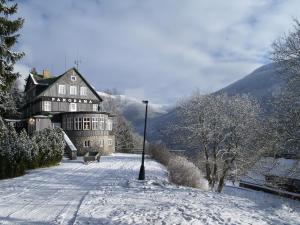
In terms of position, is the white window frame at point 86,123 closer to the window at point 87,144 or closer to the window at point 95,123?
the window at point 95,123

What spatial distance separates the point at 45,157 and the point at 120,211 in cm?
1759

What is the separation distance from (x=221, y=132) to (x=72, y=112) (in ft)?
68.2

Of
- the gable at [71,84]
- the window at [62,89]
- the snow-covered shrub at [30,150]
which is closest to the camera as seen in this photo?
the snow-covered shrub at [30,150]

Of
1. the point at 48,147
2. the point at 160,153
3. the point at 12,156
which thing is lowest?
the point at 160,153

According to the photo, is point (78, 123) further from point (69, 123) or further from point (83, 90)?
point (83, 90)

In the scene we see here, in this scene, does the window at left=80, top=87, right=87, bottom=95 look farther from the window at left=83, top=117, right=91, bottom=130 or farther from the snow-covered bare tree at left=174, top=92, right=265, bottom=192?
the snow-covered bare tree at left=174, top=92, right=265, bottom=192

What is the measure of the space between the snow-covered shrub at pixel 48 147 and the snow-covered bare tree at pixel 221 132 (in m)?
12.1

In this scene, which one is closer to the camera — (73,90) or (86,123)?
(86,123)

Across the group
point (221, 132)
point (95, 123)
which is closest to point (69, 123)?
point (95, 123)

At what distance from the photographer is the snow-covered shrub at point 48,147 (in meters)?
28.4

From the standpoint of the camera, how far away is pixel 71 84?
48219 mm

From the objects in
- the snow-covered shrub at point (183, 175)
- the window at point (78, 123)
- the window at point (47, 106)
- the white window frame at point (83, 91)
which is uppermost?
the white window frame at point (83, 91)

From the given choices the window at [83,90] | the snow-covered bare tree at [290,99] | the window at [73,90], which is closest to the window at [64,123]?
the window at [73,90]

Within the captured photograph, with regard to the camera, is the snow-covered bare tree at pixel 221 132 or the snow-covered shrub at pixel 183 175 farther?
the snow-covered bare tree at pixel 221 132
